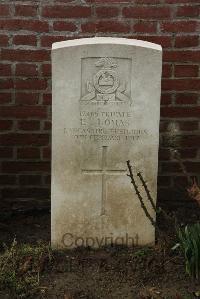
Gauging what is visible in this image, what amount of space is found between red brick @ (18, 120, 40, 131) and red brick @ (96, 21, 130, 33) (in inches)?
32.3

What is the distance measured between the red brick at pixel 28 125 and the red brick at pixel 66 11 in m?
0.78

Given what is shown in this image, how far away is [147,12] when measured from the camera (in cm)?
451

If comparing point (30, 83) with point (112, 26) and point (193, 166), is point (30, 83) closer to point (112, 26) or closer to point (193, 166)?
point (112, 26)

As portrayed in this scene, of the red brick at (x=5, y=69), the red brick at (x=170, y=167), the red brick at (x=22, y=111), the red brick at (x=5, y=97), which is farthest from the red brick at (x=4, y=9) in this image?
the red brick at (x=170, y=167)

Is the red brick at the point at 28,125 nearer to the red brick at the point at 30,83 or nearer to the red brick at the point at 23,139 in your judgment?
the red brick at the point at 23,139

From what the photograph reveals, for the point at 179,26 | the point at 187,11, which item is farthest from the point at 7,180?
the point at 187,11

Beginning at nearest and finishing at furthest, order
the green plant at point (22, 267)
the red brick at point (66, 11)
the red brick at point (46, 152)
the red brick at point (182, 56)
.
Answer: the green plant at point (22, 267), the red brick at point (66, 11), the red brick at point (182, 56), the red brick at point (46, 152)

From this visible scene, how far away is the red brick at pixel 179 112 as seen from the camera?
4715 millimetres

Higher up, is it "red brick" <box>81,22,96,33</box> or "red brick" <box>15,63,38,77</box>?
"red brick" <box>81,22,96,33</box>

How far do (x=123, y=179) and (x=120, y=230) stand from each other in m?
0.35

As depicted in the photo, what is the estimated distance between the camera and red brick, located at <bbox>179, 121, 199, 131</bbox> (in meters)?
4.74

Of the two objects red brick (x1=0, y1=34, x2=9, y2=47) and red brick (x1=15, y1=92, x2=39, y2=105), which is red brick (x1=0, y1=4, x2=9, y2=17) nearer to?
red brick (x1=0, y1=34, x2=9, y2=47)

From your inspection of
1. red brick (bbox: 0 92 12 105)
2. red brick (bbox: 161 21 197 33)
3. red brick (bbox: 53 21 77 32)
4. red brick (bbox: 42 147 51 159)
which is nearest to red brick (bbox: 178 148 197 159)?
red brick (bbox: 161 21 197 33)

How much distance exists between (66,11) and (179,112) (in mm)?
1098
